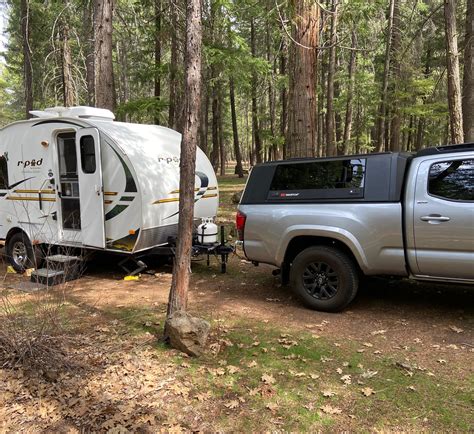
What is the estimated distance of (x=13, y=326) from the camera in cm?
420

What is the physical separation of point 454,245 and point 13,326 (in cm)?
483

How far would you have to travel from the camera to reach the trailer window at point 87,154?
7.77 meters

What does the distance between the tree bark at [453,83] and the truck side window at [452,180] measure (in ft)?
19.7

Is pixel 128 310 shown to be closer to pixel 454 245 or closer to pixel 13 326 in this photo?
pixel 13 326

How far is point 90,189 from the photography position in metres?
7.80

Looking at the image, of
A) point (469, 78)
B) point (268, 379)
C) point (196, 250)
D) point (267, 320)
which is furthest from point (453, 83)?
point (268, 379)

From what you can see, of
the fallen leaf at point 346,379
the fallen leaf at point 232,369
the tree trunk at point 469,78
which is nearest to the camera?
the fallen leaf at point 346,379

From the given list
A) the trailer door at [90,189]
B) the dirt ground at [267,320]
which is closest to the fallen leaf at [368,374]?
the dirt ground at [267,320]

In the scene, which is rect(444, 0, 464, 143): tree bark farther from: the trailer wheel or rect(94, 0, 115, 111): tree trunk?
the trailer wheel

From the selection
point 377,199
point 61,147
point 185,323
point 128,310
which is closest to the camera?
point 185,323

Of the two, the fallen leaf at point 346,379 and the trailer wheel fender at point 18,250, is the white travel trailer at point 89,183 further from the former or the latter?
the fallen leaf at point 346,379

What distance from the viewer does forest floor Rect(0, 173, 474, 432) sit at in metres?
3.41

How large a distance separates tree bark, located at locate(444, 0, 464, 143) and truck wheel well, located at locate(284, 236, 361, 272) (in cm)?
643

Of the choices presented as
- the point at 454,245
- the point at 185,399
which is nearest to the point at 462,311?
the point at 454,245
